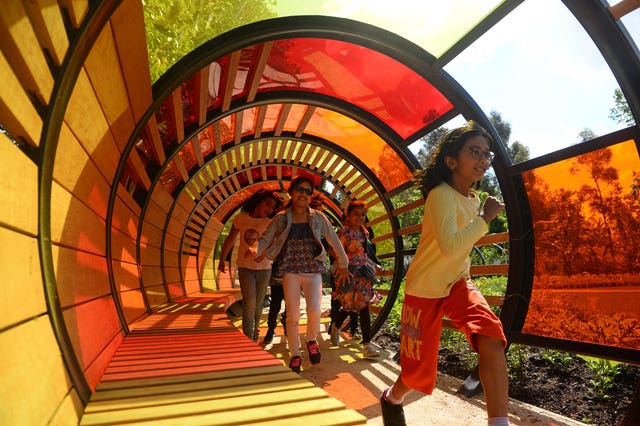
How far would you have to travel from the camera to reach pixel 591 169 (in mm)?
3230

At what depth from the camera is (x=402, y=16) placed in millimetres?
3920

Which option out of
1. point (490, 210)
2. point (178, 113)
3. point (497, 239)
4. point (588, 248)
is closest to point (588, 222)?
point (588, 248)

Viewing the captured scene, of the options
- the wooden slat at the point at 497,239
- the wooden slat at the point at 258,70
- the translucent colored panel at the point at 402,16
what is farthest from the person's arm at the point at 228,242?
the wooden slat at the point at 497,239

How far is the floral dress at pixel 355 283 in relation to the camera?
5656mm

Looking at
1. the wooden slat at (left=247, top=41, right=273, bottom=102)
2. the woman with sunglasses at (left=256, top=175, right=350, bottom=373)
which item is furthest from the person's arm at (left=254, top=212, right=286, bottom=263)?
the wooden slat at (left=247, top=41, right=273, bottom=102)

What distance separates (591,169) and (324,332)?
18.6ft

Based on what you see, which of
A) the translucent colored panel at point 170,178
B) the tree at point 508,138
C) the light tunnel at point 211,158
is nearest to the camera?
the light tunnel at point 211,158

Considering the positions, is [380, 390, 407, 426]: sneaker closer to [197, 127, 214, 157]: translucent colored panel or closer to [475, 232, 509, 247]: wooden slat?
[475, 232, 509, 247]: wooden slat

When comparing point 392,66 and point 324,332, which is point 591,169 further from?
point 324,332

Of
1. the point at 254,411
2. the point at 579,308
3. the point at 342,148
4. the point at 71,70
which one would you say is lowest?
the point at 254,411

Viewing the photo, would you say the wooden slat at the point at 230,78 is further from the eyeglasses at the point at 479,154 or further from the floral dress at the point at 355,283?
the eyeglasses at the point at 479,154

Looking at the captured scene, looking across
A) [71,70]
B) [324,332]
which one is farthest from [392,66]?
[324,332]

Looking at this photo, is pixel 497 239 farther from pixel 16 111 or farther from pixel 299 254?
pixel 16 111

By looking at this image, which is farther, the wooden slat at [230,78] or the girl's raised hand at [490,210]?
the wooden slat at [230,78]
